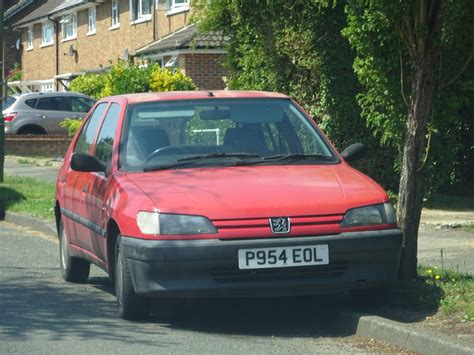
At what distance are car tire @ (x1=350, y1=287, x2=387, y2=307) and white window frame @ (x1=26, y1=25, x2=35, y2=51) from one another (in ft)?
171

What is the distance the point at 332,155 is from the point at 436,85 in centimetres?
108

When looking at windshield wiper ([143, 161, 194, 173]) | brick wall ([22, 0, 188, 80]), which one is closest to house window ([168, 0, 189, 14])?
brick wall ([22, 0, 188, 80])

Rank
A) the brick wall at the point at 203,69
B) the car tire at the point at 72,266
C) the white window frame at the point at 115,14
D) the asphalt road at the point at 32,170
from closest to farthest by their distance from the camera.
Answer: the car tire at the point at 72,266
the asphalt road at the point at 32,170
the brick wall at the point at 203,69
the white window frame at the point at 115,14

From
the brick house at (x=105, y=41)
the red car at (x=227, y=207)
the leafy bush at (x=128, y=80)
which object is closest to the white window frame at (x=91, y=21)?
the brick house at (x=105, y=41)

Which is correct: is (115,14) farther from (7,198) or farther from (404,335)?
(404,335)

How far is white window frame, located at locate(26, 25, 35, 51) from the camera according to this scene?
194 ft

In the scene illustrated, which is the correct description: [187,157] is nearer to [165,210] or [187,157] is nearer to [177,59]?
[165,210]

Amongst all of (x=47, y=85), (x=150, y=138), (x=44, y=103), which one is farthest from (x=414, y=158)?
(x=47, y=85)

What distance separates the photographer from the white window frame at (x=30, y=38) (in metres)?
59.0

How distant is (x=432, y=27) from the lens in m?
8.86

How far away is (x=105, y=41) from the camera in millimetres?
46625

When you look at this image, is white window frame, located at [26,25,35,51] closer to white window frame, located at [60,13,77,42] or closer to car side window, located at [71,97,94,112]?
white window frame, located at [60,13,77,42]

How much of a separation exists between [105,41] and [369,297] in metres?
39.1

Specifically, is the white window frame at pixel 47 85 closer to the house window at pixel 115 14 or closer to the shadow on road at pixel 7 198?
the house window at pixel 115 14
